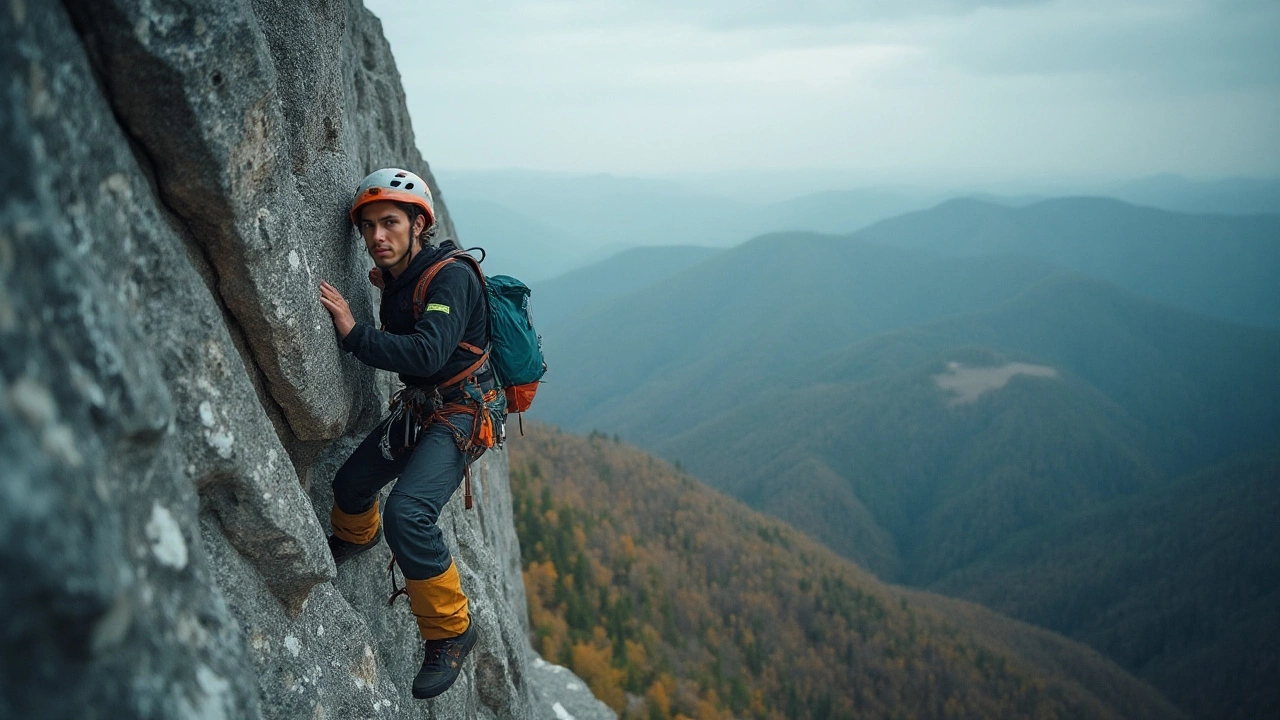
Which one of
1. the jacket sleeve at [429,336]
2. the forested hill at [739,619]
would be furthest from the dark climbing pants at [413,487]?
the forested hill at [739,619]

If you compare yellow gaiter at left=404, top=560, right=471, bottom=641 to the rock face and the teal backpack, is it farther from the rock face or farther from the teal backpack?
the teal backpack

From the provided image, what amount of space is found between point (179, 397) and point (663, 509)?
9342 cm

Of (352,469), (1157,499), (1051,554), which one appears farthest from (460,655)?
(1157,499)

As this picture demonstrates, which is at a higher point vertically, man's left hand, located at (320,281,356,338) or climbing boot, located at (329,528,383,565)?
man's left hand, located at (320,281,356,338)

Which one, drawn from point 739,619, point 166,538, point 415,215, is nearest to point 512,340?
point 415,215

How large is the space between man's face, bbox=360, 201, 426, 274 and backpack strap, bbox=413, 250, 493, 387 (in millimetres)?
450

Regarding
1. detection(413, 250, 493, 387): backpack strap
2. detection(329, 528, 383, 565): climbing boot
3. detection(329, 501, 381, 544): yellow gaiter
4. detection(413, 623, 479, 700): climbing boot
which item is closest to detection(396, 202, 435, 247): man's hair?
detection(413, 250, 493, 387): backpack strap

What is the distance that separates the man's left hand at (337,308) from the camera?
676cm

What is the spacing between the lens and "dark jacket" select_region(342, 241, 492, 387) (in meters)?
6.34

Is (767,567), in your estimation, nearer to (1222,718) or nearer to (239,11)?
(1222,718)

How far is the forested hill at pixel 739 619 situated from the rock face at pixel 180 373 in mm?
44641

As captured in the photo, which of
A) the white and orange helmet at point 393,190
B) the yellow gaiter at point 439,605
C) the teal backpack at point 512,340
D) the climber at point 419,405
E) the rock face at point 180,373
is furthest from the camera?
the teal backpack at point 512,340

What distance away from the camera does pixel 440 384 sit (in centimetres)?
714

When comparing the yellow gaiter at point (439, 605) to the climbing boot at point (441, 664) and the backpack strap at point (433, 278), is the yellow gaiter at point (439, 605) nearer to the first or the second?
the climbing boot at point (441, 664)
